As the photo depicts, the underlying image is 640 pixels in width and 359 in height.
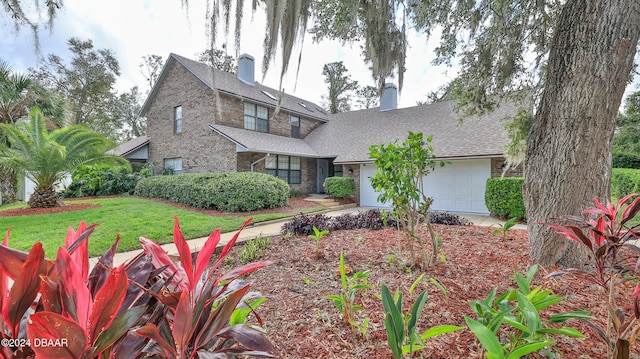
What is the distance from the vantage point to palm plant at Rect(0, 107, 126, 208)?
852cm

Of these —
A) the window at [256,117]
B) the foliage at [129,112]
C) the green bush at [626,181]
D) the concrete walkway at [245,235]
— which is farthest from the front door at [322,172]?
the foliage at [129,112]

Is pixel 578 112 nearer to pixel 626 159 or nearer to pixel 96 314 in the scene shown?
pixel 96 314

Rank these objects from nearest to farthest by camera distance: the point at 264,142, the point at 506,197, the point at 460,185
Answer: the point at 506,197 → the point at 460,185 → the point at 264,142

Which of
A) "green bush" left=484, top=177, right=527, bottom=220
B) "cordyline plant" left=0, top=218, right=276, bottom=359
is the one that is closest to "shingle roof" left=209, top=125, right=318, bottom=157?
"green bush" left=484, top=177, right=527, bottom=220

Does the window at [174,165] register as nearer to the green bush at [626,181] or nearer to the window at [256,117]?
the window at [256,117]

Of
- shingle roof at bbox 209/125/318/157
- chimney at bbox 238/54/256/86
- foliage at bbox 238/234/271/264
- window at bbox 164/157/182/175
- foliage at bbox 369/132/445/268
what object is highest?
chimney at bbox 238/54/256/86

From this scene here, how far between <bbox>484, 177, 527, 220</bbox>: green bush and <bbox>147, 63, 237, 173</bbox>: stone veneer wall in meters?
9.78

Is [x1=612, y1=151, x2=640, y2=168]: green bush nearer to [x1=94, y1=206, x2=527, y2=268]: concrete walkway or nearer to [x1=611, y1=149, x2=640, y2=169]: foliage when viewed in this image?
[x1=611, y1=149, x2=640, y2=169]: foliage

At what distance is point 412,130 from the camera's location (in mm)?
13625

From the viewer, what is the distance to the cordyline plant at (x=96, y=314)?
2.05 ft

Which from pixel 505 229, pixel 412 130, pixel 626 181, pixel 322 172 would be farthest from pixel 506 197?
pixel 322 172

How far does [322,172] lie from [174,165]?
25.9ft

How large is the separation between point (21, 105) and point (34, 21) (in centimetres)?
1141

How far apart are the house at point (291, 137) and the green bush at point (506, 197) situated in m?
1.36
